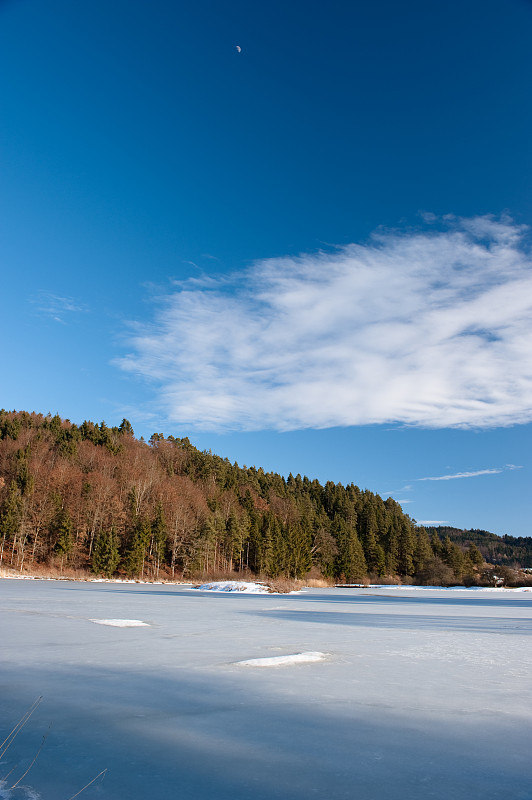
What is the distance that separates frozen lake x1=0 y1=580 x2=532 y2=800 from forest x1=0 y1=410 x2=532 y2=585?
53477 millimetres

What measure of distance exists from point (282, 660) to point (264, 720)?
317cm

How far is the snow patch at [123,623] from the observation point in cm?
1238

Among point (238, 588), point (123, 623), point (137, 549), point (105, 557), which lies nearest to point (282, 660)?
point (123, 623)

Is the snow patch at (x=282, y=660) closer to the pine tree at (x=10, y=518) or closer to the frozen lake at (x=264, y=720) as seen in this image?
the frozen lake at (x=264, y=720)

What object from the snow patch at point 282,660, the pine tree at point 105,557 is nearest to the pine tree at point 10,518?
the pine tree at point 105,557

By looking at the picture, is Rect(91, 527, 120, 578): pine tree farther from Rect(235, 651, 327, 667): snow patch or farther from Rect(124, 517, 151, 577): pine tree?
Rect(235, 651, 327, 667): snow patch

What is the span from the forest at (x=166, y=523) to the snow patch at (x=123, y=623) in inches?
1859

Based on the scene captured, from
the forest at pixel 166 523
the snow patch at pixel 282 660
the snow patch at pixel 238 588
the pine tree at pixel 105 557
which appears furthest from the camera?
the forest at pixel 166 523

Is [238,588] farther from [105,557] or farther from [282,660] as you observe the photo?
[282,660]

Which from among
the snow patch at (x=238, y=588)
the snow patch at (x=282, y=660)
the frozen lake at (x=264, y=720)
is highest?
the frozen lake at (x=264, y=720)

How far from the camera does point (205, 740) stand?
436 cm

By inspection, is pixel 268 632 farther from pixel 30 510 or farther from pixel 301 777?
pixel 30 510

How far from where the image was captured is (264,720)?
4977 mm

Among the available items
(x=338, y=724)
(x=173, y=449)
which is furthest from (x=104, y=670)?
(x=173, y=449)
